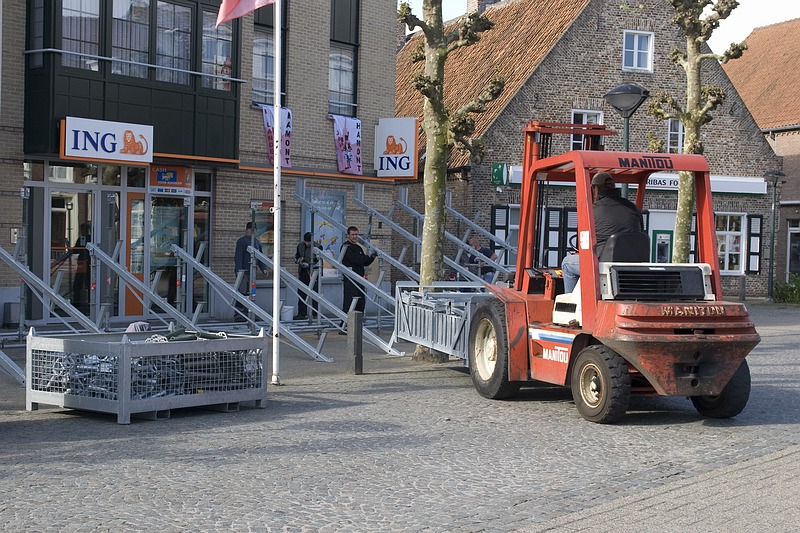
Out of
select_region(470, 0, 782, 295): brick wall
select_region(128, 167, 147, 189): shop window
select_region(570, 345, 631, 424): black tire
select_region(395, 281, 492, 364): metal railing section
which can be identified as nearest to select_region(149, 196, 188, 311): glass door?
select_region(128, 167, 147, 189): shop window

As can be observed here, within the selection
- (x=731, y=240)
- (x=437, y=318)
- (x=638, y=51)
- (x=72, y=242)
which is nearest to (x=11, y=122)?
(x=72, y=242)

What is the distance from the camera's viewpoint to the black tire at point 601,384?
1004cm

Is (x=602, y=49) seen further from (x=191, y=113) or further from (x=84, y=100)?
(x=84, y=100)

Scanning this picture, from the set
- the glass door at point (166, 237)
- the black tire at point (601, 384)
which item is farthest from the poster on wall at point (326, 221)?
the black tire at point (601, 384)

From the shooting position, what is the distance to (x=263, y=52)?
2178 cm

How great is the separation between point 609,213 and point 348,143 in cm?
1296

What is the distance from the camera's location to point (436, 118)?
611 inches

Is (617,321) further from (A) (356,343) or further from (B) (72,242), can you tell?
(B) (72,242)

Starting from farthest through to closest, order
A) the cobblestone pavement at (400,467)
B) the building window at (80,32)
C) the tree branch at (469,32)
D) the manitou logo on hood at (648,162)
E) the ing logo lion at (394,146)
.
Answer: the ing logo lion at (394,146) → the building window at (80,32) → the tree branch at (469,32) → the manitou logo on hood at (648,162) → the cobblestone pavement at (400,467)

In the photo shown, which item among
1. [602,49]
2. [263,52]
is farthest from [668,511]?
[602,49]

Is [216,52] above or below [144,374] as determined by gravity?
above

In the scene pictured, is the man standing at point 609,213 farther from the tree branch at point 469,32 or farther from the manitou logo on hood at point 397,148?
the manitou logo on hood at point 397,148

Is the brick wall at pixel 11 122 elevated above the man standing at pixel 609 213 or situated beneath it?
elevated above

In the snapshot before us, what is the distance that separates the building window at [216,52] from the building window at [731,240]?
69.0 ft
